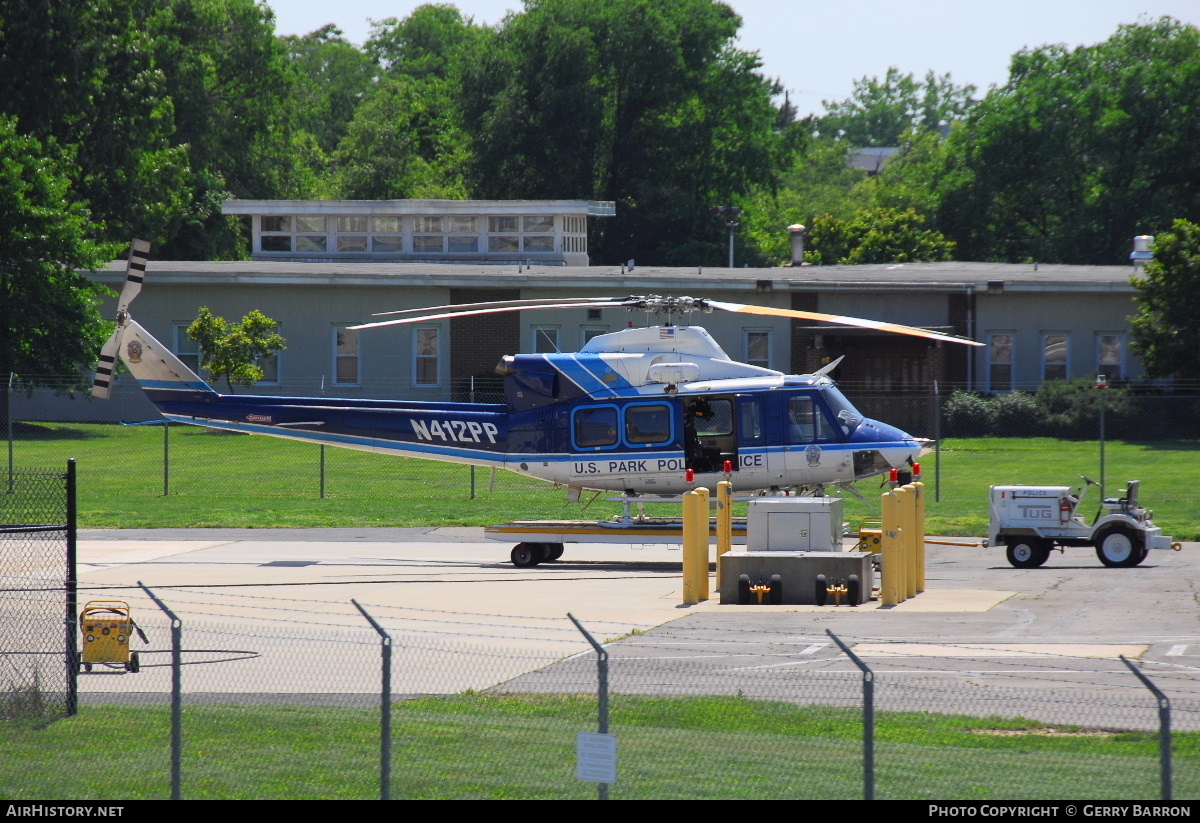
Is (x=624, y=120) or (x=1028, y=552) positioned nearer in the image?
(x=1028, y=552)

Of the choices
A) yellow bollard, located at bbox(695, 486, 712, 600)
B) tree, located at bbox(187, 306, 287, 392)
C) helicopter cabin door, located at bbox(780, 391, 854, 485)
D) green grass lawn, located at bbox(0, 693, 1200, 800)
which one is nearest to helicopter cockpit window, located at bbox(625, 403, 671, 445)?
helicopter cabin door, located at bbox(780, 391, 854, 485)

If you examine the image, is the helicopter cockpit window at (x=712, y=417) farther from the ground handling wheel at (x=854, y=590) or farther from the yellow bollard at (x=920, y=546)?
the ground handling wheel at (x=854, y=590)

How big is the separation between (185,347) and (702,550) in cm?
2840

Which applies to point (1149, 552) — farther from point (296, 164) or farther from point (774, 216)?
point (774, 216)

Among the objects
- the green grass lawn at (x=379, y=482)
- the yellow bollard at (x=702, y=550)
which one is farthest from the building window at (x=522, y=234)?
the yellow bollard at (x=702, y=550)

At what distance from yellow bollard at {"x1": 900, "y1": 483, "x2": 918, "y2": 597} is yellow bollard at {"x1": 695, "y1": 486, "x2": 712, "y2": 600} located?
2.39 metres

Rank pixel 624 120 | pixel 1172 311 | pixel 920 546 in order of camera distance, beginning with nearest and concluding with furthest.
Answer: pixel 920 546
pixel 1172 311
pixel 624 120

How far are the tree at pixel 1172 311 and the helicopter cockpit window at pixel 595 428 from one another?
2201 centimetres

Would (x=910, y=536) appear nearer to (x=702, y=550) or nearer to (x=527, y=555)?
(x=702, y=550)

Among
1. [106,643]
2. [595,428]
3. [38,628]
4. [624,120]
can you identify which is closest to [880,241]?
[624,120]

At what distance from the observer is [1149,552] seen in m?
22.2

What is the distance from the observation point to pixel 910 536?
18.2 metres

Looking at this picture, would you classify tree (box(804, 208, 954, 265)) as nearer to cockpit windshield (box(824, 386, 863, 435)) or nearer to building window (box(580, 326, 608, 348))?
building window (box(580, 326, 608, 348))

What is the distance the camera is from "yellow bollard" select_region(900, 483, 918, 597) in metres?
17.9
